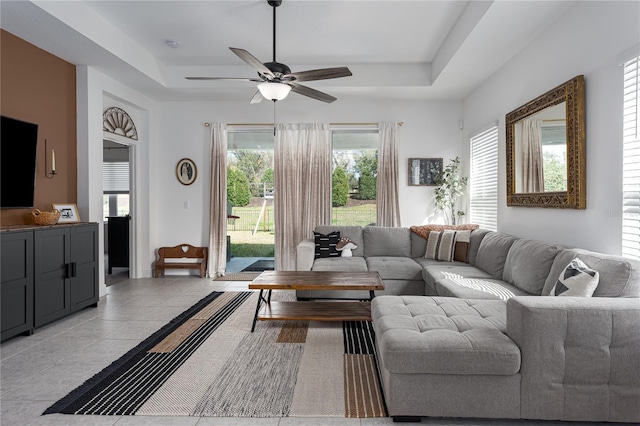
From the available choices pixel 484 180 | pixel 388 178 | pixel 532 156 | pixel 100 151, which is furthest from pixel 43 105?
pixel 484 180

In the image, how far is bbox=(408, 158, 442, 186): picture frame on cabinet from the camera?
586 cm

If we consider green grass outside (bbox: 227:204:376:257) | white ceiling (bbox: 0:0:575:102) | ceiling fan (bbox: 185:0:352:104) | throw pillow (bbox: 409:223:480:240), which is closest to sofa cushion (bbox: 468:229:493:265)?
throw pillow (bbox: 409:223:480:240)

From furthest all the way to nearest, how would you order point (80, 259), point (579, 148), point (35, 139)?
1. point (80, 259)
2. point (35, 139)
3. point (579, 148)

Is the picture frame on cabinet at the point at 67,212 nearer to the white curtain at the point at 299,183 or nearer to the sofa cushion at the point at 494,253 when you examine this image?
the white curtain at the point at 299,183

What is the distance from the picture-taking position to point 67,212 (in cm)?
407

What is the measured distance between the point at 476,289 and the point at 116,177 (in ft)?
26.7

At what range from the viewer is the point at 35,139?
11.9 ft

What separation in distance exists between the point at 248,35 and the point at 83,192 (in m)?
2.63

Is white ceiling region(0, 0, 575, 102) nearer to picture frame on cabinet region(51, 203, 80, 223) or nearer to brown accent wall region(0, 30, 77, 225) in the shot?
brown accent wall region(0, 30, 77, 225)

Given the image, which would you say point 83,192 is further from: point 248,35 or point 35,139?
point 248,35

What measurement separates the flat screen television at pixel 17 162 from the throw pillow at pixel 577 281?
14.6ft

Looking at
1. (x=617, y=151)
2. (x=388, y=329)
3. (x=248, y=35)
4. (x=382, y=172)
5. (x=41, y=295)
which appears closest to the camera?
(x=388, y=329)

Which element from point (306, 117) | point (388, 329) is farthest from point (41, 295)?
point (306, 117)

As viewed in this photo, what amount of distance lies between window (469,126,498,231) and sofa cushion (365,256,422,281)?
1.27m
